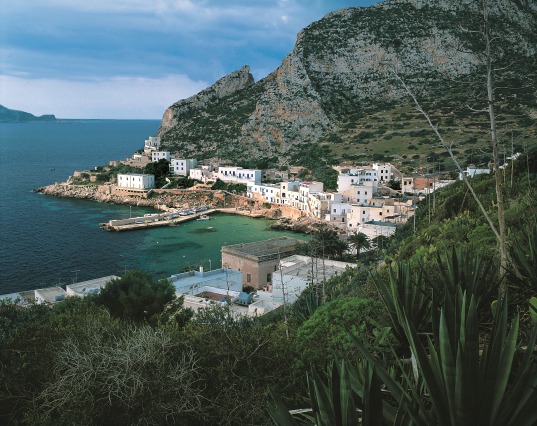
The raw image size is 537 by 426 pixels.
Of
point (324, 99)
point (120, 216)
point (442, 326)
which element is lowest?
point (120, 216)

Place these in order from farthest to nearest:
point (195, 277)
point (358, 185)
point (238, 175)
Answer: point (238, 175), point (358, 185), point (195, 277)

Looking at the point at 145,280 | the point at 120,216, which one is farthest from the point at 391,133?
the point at 145,280

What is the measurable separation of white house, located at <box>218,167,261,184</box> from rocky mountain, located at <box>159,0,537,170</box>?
626 centimetres

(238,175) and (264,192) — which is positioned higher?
(238,175)

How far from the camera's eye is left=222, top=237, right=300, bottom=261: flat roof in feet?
64.1

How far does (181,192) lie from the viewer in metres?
44.1

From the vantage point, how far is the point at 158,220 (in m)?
36.0

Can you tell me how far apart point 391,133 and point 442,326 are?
4905 cm

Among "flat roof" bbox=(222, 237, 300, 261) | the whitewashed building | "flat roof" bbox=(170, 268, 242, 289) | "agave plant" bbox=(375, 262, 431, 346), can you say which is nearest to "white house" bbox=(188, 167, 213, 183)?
the whitewashed building

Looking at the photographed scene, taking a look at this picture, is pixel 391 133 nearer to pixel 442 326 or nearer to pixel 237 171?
pixel 237 171

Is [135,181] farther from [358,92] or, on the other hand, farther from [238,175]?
[358,92]

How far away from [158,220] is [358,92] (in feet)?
111

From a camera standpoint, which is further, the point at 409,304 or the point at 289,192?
the point at 289,192

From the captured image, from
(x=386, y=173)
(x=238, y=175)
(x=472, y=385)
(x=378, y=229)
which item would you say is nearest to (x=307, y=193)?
(x=386, y=173)
